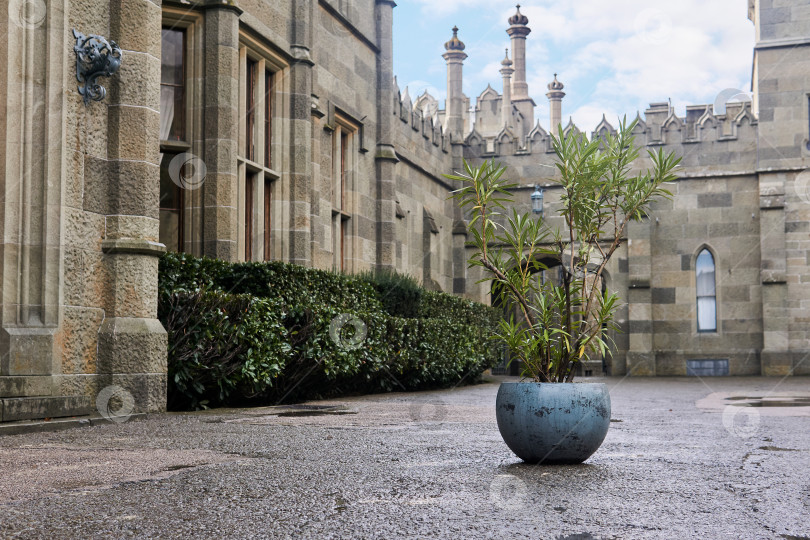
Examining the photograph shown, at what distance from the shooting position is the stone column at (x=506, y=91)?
48.7 m

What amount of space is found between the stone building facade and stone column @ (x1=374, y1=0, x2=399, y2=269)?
52 millimetres

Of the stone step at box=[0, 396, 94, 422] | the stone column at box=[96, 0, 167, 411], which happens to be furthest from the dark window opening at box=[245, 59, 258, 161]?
the stone step at box=[0, 396, 94, 422]

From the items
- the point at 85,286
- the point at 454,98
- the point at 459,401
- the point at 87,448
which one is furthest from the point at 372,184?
the point at 454,98

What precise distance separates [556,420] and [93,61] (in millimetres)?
5053

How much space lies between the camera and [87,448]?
515cm

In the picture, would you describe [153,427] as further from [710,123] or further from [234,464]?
[710,123]

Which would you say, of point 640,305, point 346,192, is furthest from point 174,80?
point 640,305

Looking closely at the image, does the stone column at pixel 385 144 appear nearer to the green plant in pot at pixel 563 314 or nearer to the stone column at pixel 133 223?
the stone column at pixel 133 223

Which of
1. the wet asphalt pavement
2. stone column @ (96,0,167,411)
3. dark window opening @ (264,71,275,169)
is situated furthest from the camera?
dark window opening @ (264,71,275,169)

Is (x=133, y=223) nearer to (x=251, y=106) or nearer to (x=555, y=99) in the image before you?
(x=251, y=106)

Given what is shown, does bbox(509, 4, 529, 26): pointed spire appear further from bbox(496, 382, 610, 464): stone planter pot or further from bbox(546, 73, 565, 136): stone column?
bbox(496, 382, 610, 464): stone planter pot

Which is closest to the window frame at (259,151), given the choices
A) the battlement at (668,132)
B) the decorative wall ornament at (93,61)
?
the decorative wall ornament at (93,61)

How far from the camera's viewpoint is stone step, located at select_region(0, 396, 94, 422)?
6.10m

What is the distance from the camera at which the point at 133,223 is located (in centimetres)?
752
